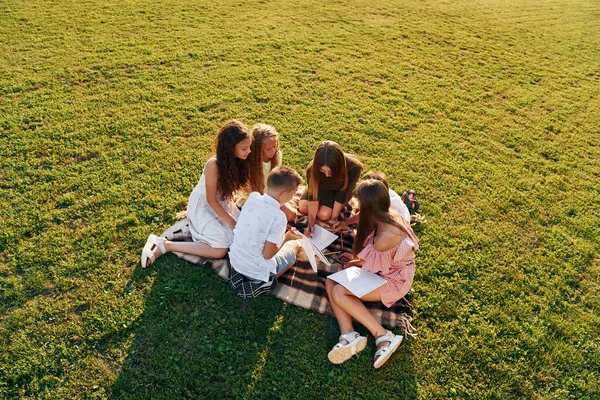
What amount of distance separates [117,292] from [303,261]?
7.46 ft

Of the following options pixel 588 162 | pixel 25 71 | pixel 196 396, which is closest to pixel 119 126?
pixel 25 71

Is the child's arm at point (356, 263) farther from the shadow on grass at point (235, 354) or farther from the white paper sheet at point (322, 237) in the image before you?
the shadow on grass at point (235, 354)

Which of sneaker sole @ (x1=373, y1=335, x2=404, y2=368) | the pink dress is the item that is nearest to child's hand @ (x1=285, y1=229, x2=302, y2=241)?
the pink dress

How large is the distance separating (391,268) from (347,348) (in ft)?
3.34

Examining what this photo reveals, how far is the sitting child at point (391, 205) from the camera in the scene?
185 inches

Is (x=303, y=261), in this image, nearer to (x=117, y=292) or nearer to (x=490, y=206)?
(x=117, y=292)

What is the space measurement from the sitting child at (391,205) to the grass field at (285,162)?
693mm

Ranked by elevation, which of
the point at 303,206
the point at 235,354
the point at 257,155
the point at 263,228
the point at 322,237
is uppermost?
the point at 257,155

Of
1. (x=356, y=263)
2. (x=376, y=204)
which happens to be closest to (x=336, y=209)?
(x=356, y=263)

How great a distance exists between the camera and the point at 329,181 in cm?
516

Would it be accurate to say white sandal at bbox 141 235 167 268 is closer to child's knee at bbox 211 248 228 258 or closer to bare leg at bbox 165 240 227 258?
bare leg at bbox 165 240 227 258

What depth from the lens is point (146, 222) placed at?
5590 mm

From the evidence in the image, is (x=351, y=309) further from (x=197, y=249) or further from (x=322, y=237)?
(x=197, y=249)

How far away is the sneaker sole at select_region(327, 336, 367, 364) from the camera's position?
4.07 meters
